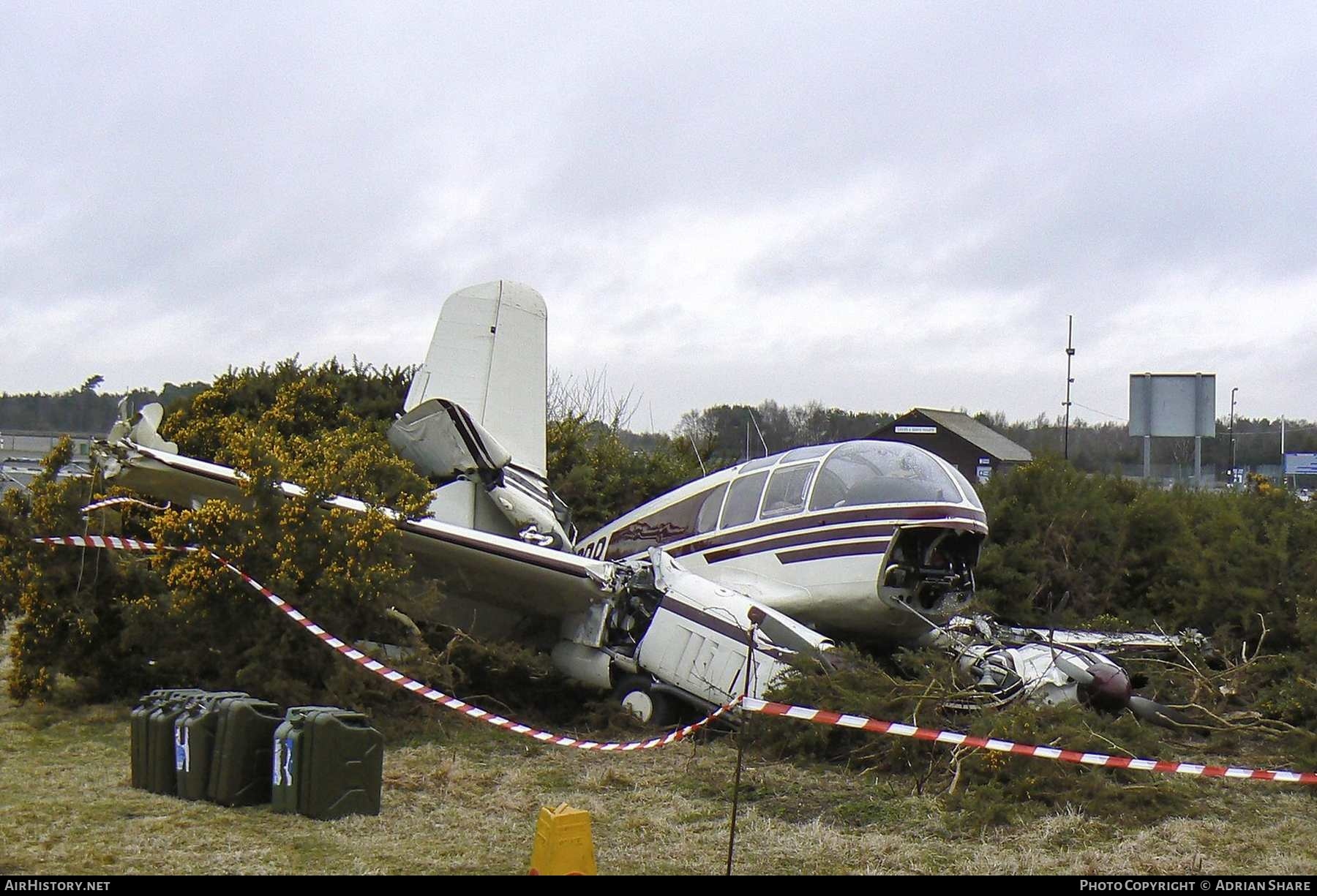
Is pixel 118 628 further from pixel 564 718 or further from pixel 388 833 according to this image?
pixel 388 833

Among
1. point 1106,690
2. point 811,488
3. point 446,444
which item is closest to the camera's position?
point 1106,690

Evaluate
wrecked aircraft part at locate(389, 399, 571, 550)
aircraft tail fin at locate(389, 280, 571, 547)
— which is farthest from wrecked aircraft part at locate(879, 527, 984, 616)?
aircraft tail fin at locate(389, 280, 571, 547)

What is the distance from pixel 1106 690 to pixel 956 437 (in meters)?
30.3

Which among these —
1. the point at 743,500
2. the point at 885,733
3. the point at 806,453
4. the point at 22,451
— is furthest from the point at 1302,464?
the point at 22,451

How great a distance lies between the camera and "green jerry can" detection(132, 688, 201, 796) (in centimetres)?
621

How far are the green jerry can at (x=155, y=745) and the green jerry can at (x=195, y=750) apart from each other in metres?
0.06

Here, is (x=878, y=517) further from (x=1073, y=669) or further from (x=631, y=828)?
(x=631, y=828)

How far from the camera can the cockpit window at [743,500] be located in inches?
406

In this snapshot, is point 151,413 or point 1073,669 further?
point 151,413

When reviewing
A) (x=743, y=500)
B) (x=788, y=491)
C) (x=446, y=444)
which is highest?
(x=446, y=444)

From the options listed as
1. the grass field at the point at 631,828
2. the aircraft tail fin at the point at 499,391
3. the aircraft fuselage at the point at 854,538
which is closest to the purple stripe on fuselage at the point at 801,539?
the aircraft fuselage at the point at 854,538

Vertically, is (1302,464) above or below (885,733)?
above

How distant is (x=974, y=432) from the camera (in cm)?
3875

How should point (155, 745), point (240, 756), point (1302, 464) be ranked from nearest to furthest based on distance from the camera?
point (240, 756) < point (155, 745) < point (1302, 464)
